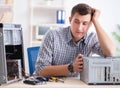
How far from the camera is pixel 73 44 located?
201cm

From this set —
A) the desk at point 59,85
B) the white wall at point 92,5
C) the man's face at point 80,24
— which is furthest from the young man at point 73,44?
the white wall at point 92,5

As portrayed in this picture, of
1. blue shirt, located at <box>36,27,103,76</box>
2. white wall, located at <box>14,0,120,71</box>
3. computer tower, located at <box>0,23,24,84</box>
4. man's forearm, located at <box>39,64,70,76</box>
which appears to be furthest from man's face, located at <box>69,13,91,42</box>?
white wall, located at <box>14,0,120,71</box>

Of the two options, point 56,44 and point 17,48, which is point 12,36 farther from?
point 56,44

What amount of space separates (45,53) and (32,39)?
2109mm

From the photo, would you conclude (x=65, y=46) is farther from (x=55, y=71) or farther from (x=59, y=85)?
(x=59, y=85)

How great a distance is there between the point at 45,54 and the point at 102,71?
0.52 meters

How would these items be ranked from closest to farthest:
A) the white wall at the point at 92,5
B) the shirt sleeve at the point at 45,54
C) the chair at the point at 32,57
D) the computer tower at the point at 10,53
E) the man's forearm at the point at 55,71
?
the computer tower at the point at 10,53 < the man's forearm at the point at 55,71 < the shirt sleeve at the point at 45,54 < the chair at the point at 32,57 < the white wall at the point at 92,5

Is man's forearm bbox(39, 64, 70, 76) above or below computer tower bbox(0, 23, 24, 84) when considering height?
below

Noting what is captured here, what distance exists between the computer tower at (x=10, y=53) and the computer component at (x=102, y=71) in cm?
42

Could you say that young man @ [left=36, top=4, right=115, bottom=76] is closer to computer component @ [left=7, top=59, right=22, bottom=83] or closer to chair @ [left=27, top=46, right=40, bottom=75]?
computer component @ [left=7, top=59, right=22, bottom=83]

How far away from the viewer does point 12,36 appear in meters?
1.54

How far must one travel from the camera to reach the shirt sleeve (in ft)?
5.94

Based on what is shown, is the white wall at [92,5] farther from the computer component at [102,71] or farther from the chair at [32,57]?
the computer component at [102,71]

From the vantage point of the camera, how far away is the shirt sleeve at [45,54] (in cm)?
181
